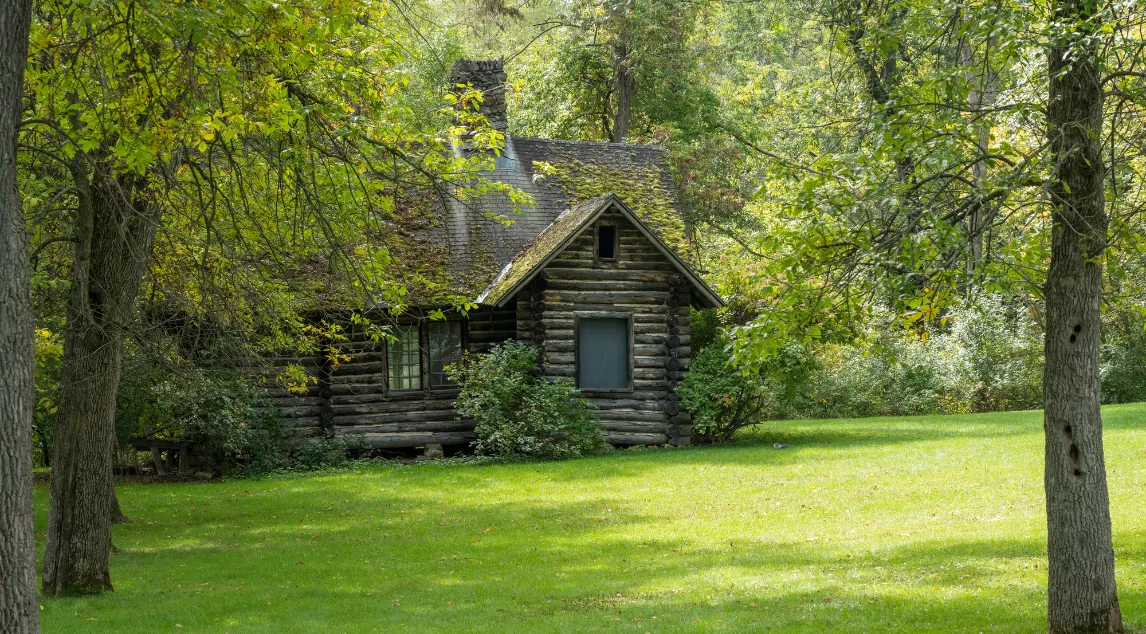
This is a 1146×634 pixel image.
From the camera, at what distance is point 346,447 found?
24.5 m

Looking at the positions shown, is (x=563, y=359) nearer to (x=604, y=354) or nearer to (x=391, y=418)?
(x=604, y=354)

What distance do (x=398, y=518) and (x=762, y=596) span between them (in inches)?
297

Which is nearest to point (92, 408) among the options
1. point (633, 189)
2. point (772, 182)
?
point (772, 182)

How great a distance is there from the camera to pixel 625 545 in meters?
14.6

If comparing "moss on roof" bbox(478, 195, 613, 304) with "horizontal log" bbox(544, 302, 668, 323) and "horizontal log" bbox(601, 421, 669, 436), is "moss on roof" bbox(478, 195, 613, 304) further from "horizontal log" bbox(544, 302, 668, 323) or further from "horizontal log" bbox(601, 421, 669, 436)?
"horizontal log" bbox(601, 421, 669, 436)

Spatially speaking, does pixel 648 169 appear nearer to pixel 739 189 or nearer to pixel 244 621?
pixel 739 189

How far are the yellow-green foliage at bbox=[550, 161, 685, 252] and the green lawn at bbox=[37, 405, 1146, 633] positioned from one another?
6.88 meters

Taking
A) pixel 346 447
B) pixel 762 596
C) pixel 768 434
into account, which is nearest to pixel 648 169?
pixel 768 434

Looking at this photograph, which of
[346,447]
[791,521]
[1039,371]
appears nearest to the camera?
[791,521]

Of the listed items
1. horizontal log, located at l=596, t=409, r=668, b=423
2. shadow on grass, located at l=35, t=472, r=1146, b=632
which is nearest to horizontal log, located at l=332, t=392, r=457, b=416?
horizontal log, located at l=596, t=409, r=668, b=423

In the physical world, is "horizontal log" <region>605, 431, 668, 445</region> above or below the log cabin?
below

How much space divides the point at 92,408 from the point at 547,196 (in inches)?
658

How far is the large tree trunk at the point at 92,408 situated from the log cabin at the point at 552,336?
1189 centimetres

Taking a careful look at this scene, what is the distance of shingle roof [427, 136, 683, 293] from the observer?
26.1 m
